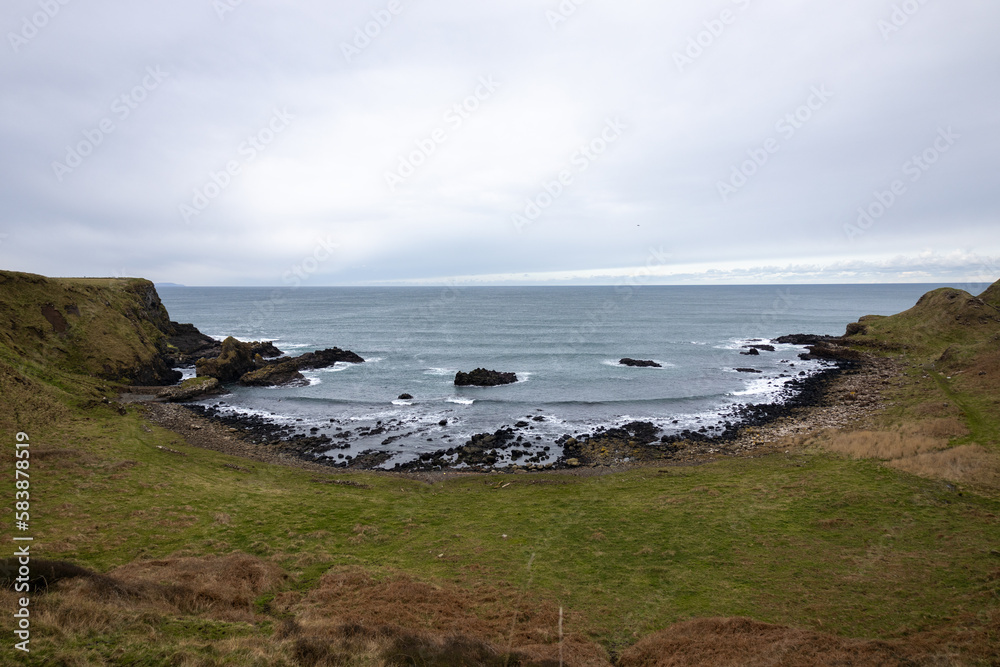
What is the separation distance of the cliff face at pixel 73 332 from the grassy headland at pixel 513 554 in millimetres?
13759

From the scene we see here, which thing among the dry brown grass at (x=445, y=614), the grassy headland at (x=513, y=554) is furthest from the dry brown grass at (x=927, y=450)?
the dry brown grass at (x=445, y=614)

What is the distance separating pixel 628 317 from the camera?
133375mm

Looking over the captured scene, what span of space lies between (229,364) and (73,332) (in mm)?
15047

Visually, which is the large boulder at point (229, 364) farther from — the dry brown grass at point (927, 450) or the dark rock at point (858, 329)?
the dark rock at point (858, 329)

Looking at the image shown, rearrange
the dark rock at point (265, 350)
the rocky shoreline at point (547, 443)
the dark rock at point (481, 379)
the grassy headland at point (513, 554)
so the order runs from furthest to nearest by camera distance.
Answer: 1. the dark rock at point (265, 350)
2. the dark rock at point (481, 379)
3. the rocky shoreline at point (547, 443)
4. the grassy headland at point (513, 554)

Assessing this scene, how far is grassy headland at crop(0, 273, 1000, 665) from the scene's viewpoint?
10.6 m

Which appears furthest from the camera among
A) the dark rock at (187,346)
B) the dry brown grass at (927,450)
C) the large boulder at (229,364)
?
the dark rock at (187,346)

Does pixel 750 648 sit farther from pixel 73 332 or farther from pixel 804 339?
pixel 804 339

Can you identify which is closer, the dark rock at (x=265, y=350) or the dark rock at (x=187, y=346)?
the dark rock at (x=187, y=346)

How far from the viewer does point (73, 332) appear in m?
47.4

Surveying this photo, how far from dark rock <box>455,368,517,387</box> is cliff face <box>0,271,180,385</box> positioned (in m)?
34.9

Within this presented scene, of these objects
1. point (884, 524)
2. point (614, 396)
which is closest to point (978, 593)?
point (884, 524)

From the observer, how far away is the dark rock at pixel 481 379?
56250mm

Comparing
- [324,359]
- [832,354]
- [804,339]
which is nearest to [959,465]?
[832,354]
